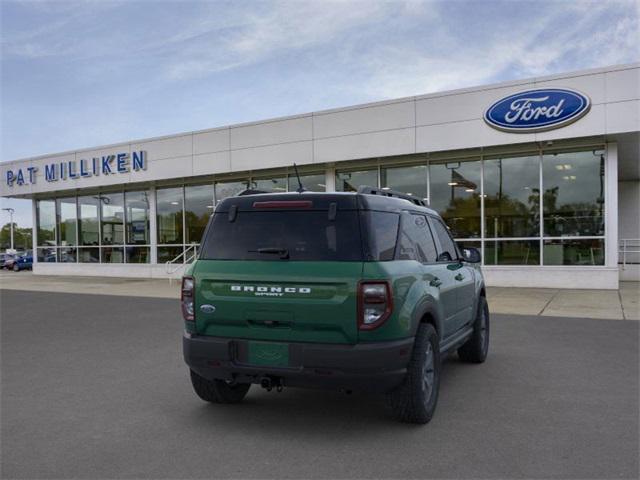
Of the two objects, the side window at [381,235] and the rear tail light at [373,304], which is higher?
the side window at [381,235]

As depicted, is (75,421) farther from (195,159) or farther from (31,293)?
(195,159)

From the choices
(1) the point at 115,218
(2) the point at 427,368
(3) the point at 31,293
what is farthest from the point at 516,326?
(1) the point at 115,218

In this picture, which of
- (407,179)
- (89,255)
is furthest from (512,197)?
(89,255)

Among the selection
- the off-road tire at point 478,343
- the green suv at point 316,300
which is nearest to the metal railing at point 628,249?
the off-road tire at point 478,343

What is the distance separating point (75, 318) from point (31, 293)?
7555 mm

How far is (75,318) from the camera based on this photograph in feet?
37.1

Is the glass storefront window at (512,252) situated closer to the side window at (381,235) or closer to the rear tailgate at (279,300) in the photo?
the side window at (381,235)

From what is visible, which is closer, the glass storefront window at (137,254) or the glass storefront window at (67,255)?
the glass storefront window at (137,254)

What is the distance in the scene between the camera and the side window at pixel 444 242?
5708mm

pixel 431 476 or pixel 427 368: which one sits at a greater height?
pixel 427 368

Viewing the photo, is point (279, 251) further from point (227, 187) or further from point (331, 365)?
point (227, 187)

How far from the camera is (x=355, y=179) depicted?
19547 mm

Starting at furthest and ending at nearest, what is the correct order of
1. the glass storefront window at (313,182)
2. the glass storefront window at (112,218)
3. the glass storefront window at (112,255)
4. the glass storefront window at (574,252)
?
the glass storefront window at (112,218), the glass storefront window at (112,255), the glass storefront window at (313,182), the glass storefront window at (574,252)

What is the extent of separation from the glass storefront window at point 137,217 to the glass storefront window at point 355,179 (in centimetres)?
960
